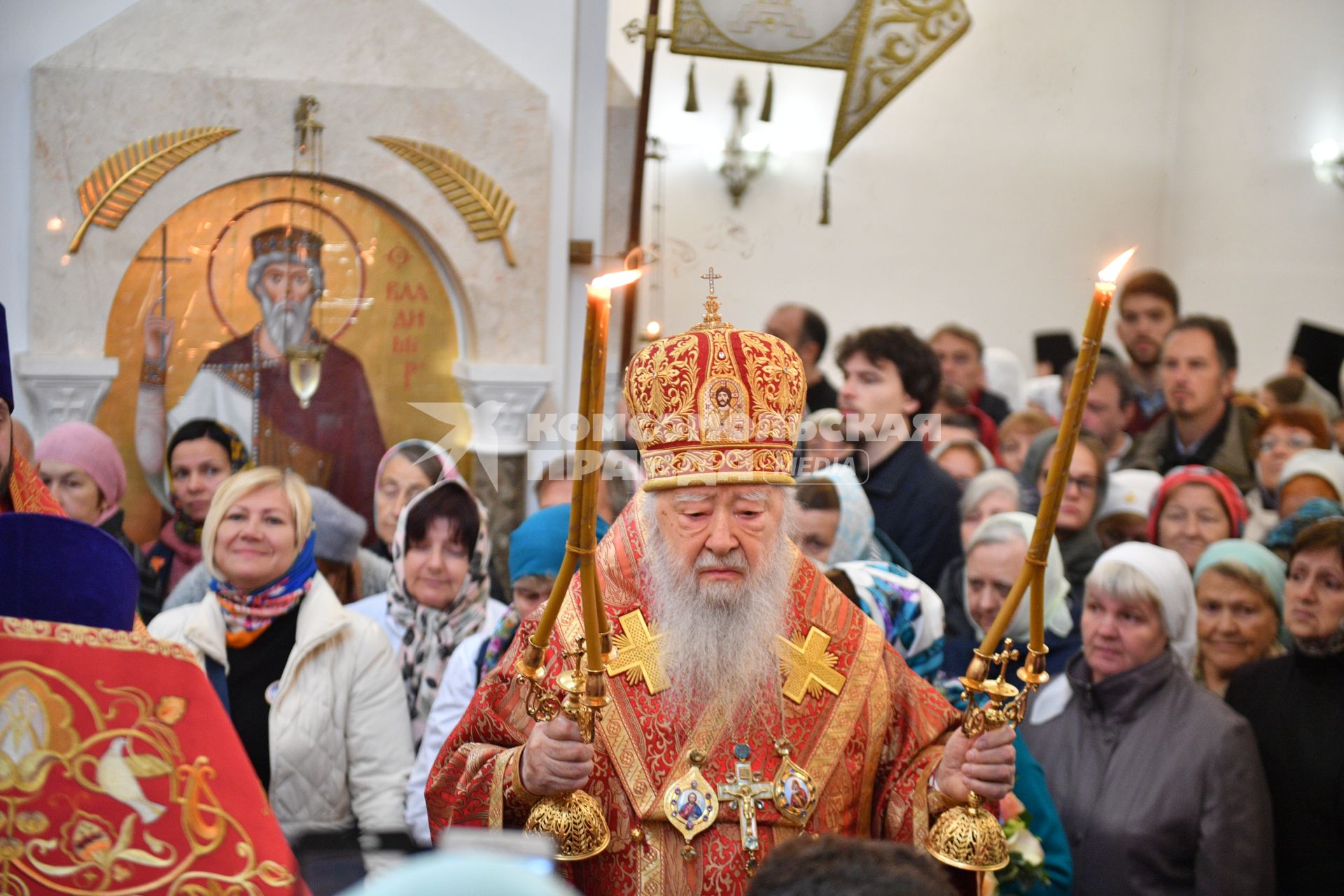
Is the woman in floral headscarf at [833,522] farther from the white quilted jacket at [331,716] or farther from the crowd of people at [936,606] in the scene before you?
the white quilted jacket at [331,716]

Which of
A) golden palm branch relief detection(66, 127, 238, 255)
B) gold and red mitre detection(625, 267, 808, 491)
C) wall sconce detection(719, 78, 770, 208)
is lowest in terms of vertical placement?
gold and red mitre detection(625, 267, 808, 491)

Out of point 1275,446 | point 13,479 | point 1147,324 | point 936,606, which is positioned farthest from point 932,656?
→ point 1147,324

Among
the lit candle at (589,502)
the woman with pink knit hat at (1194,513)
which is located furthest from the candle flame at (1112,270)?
the woman with pink knit hat at (1194,513)

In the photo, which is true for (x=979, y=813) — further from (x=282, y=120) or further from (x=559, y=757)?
(x=282, y=120)

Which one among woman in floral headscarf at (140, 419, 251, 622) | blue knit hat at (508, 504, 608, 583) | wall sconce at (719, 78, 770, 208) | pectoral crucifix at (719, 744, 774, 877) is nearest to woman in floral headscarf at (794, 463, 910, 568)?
blue knit hat at (508, 504, 608, 583)

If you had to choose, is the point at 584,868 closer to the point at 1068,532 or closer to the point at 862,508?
the point at 862,508

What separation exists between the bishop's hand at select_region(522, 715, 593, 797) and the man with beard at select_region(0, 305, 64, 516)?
947mm

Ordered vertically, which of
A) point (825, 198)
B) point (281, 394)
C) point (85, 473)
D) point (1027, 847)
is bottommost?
point (1027, 847)

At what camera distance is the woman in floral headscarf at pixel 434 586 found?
14.4 feet

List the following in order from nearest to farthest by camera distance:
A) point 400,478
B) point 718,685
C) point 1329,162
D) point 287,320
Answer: point 718,685, point 400,478, point 287,320, point 1329,162

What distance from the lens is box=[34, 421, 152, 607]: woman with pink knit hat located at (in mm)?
5203

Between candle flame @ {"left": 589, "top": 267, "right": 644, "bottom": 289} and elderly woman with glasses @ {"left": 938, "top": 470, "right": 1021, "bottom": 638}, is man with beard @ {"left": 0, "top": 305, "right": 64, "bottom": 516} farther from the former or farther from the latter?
elderly woman with glasses @ {"left": 938, "top": 470, "right": 1021, "bottom": 638}

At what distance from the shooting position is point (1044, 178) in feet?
33.3

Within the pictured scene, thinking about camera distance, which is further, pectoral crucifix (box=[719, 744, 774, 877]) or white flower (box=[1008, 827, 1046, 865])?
white flower (box=[1008, 827, 1046, 865])
